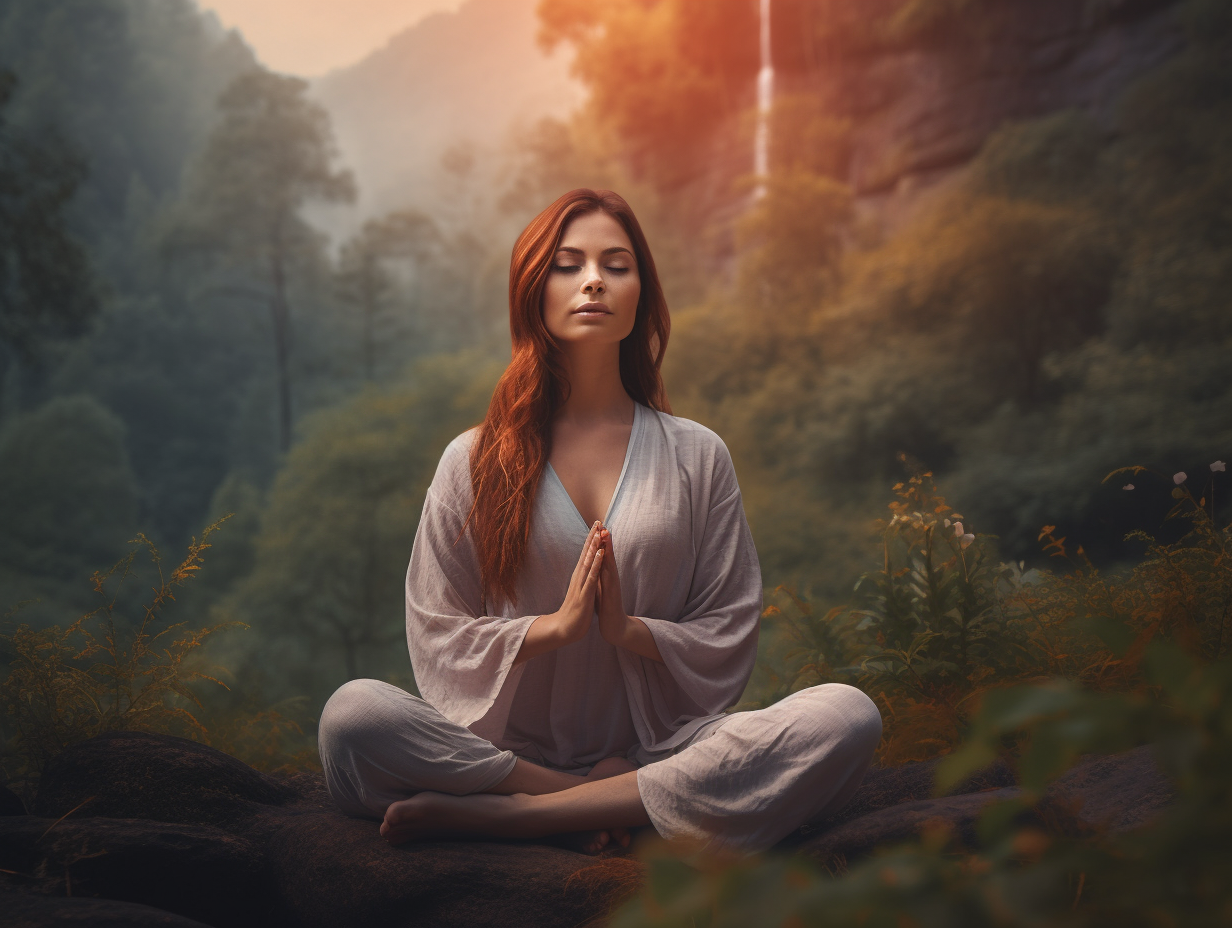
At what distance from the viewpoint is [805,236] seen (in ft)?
29.9

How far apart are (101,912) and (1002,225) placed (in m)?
7.91

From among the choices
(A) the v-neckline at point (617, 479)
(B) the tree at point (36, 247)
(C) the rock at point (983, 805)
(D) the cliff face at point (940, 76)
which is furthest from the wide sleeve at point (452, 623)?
(B) the tree at point (36, 247)

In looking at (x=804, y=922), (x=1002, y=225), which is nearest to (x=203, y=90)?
(x=1002, y=225)

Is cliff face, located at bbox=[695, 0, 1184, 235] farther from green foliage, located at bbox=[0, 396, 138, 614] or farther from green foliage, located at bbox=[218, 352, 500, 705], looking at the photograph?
green foliage, located at bbox=[0, 396, 138, 614]

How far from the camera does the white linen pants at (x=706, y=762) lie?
199 cm

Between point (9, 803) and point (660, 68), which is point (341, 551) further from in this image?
point (9, 803)

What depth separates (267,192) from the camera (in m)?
11.2

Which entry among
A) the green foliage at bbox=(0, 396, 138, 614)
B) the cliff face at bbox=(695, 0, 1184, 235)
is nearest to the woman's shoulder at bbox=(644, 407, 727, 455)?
the cliff face at bbox=(695, 0, 1184, 235)

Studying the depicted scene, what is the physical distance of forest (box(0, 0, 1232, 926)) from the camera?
10.5ft

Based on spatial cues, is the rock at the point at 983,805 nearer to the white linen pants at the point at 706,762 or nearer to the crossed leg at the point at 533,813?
the white linen pants at the point at 706,762

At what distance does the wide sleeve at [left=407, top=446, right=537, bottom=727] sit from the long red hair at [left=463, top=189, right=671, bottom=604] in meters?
0.05

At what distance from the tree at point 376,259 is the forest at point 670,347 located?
0.04 m

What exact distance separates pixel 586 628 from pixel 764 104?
860 cm

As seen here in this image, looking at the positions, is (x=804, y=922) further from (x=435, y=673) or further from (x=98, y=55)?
(x=98, y=55)
